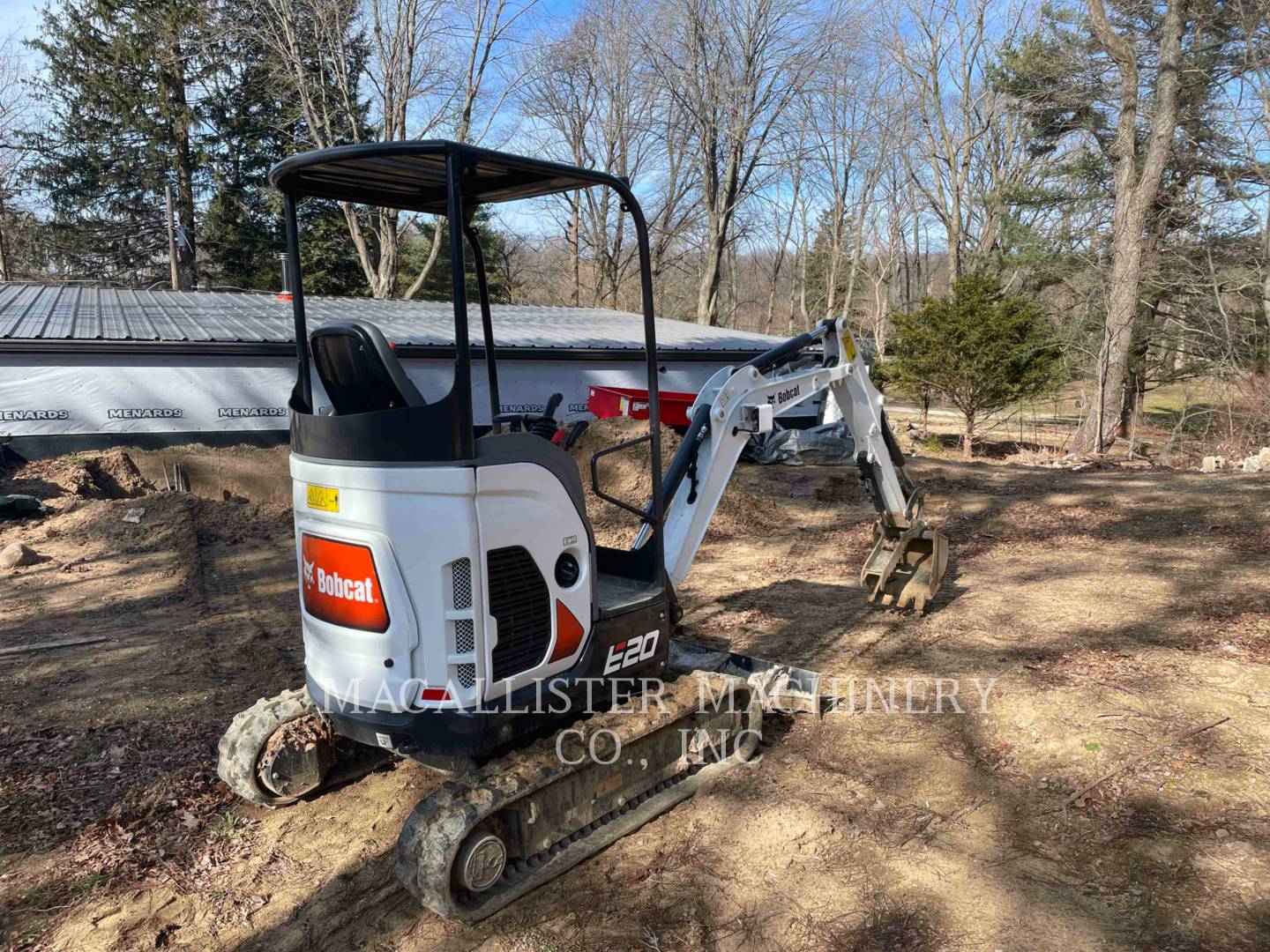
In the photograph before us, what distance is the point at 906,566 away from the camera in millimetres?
6781

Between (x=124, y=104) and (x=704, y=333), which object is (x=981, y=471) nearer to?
(x=704, y=333)

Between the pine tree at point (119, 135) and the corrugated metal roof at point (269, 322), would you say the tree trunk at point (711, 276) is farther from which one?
the pine tree at point (119, 135)

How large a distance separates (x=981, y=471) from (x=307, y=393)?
36.3 feet

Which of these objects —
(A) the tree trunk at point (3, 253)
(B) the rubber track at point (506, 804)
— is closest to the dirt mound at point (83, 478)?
(B) the rubber track at point (506, 804)

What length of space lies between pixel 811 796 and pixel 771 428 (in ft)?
6.69

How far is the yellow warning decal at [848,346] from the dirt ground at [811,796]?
2062 mm

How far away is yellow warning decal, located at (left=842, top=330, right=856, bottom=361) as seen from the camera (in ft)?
18.9

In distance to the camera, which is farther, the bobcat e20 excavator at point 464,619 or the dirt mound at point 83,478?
the dirt mound at point 83,478

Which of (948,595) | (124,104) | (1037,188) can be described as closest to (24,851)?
(948,595)

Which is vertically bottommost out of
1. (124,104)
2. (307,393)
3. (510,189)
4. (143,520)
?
(143,520)

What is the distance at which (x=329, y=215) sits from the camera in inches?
1021

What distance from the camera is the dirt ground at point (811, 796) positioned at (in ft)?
10.5

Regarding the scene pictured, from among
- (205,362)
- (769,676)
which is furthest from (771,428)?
(205,362)

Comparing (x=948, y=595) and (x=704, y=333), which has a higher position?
(x=704, y=333)
